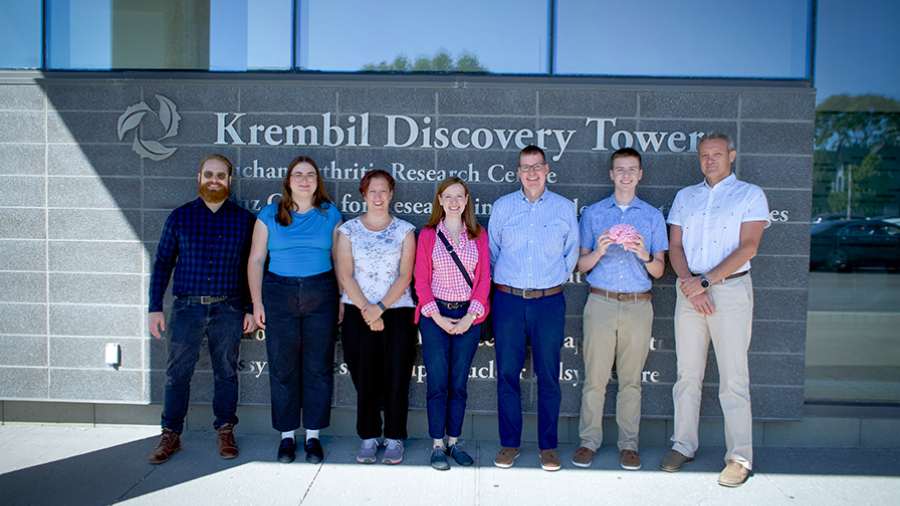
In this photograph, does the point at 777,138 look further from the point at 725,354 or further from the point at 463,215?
the point at 463,215

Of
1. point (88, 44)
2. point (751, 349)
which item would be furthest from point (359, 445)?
point (88, 44)

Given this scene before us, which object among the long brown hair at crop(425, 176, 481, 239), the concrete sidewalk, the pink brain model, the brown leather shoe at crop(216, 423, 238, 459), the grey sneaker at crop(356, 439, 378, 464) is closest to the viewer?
the concrete sidewalk

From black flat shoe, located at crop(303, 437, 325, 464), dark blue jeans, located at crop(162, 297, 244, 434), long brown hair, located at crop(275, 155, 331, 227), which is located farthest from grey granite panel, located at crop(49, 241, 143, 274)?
black flat shoe, located at crop(303, 437, 325, 464)

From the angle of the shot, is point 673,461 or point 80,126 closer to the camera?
point 673,461

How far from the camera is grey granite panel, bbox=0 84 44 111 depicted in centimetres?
493

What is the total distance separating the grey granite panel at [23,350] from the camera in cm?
502

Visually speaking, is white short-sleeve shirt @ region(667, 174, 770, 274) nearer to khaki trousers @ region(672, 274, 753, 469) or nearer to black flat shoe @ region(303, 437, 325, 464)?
khaki trousers @ region(672, 274, 753, 469)

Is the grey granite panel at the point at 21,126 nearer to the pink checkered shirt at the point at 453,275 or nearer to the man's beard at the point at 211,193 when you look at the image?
the man's beard at the point at 211,193

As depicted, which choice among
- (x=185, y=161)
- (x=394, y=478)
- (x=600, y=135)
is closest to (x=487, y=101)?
(x=600, y=135)

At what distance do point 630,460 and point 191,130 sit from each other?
384 cm

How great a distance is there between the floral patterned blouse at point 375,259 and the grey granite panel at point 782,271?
8.21ft

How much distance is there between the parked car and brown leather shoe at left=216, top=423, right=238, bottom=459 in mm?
4502

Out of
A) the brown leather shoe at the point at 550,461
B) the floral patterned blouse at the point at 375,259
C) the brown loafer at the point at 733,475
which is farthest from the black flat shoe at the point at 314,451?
the brown loafer at the point at 733,475

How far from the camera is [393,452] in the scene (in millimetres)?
4379
